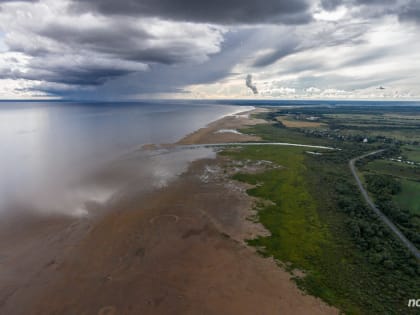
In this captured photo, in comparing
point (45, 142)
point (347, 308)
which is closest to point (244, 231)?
point (347, 308)

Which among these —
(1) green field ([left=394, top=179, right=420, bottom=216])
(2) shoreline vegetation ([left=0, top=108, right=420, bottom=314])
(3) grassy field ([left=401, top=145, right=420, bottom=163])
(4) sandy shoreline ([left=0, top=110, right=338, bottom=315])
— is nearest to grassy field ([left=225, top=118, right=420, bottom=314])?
(2) shoreline vegetation ([left=0, top=108, right=420, bottom=314])

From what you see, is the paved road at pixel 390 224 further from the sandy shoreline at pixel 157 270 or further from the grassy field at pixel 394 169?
the sandy shoreline at pixel 157 270

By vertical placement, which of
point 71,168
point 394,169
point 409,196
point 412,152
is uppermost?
point 412,152

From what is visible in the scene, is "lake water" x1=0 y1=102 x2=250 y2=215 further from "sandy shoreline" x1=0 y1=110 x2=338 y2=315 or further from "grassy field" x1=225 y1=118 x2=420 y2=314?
"grassy field" x1=225 y1=118 x2=420 y2=314

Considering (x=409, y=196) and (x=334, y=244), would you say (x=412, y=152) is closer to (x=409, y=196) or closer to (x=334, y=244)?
(x=409, y=196)

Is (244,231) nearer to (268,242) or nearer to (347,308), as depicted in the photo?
(268,242)

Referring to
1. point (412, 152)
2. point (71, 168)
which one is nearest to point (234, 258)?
point (71, 168)
